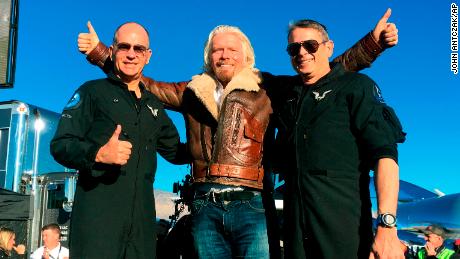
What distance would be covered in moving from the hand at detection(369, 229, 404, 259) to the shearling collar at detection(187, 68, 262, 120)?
1469 mm

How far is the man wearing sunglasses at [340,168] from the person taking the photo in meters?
2.64

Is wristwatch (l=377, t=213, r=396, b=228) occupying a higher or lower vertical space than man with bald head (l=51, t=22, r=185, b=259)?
lower

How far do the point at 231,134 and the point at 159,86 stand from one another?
2.83 ft

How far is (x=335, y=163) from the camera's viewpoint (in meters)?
2.76

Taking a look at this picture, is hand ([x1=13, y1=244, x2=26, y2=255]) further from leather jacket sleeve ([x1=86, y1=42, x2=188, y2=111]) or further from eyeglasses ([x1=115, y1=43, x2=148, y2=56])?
eyeglasses ([x1=115, y1=43, x2=148, y2=56])

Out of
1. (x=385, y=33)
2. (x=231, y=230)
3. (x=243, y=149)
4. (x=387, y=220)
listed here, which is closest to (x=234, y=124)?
(x=243, y=149)

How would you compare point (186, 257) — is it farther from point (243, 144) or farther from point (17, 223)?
point (17, 223)

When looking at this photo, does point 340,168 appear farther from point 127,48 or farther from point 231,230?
point 127,48

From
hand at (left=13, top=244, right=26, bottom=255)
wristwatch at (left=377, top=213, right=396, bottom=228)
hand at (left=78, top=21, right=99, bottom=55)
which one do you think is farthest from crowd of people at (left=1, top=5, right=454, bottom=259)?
hand at (left=13, top=244, right=26, bottom=255)

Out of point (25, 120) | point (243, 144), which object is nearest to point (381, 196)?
point (243, 144)

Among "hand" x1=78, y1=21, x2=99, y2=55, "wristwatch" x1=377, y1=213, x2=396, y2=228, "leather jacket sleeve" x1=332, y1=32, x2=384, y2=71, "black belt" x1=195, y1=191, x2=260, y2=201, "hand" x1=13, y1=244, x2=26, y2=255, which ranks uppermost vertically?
"hand" x1=78, y1=21, x2=99, y2=55

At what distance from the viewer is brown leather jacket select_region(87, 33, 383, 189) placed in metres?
3.51

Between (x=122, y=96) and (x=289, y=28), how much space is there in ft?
3.70

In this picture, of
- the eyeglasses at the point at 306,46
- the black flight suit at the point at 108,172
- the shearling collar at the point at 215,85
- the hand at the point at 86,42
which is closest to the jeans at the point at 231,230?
the black flight suit at the point at 108,172
